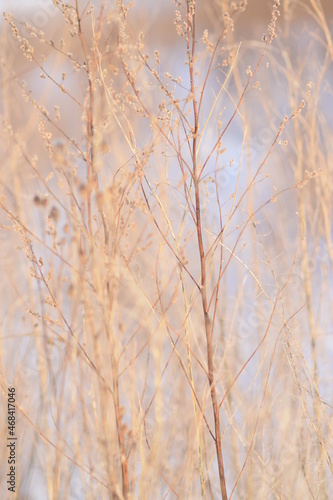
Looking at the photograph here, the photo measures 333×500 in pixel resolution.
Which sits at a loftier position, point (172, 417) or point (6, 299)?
point (6, 299)

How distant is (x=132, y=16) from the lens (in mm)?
2541

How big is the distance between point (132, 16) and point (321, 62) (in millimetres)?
828

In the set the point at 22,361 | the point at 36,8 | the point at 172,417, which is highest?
the point at 36,8

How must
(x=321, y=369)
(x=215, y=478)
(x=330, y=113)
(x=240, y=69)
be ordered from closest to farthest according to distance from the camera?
(x=215, y=478) → (x=321, y=369) → (x=240, y=69) → (x=330, y=113)

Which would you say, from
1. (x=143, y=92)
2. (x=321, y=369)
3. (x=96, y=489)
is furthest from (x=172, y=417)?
(x=143, y=92)

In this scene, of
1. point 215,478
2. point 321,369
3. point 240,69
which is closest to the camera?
point 215,478

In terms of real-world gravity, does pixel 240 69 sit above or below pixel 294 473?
above

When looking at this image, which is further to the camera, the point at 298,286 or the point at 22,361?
the point at 298,286

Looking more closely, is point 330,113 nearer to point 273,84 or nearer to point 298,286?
point 273,84

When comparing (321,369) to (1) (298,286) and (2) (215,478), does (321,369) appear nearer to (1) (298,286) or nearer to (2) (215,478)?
(1) (298,286)

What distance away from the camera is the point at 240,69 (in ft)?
8.21

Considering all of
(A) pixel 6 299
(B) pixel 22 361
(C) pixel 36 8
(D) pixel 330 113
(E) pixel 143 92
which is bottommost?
(B) pixel 22 361

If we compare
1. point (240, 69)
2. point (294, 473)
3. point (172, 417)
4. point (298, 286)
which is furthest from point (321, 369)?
point (240, 69)

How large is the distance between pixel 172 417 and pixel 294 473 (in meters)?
0.31
